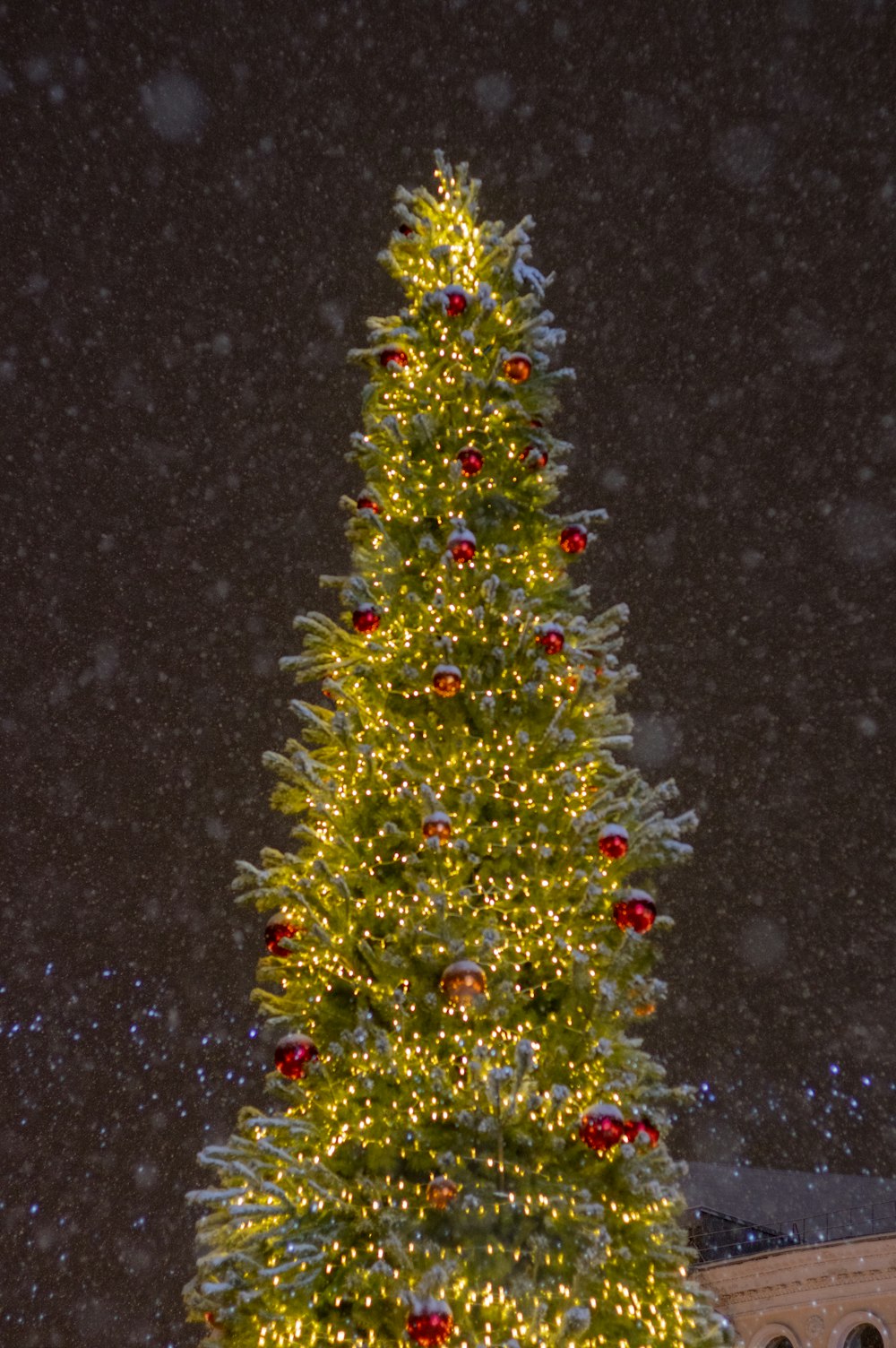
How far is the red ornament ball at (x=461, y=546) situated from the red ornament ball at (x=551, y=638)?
55 cm

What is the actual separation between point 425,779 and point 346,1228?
5.66 feet

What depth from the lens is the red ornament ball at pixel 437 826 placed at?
3.90 meters

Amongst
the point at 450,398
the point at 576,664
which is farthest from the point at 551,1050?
the point at 450,398

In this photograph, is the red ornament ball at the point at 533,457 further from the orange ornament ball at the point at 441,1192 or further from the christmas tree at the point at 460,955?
the orange ornament ball at the point at 441,1192

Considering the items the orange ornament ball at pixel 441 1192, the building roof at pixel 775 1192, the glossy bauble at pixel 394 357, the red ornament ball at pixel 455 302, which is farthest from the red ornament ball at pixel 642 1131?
the building roof at pixel 775 1192

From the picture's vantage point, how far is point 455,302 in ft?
17.7

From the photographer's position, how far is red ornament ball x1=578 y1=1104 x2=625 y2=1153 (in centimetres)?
327

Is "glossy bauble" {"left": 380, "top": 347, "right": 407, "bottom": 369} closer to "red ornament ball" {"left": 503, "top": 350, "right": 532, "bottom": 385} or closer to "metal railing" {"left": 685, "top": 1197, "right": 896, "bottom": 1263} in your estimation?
"red ornament ball" {"left": 503, "top": 350, "right": 532, "bottom": 385}

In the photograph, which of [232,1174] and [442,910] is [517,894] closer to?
[442,910]

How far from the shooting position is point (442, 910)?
374cm

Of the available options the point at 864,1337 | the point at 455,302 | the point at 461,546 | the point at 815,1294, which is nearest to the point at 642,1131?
the point at 461,546

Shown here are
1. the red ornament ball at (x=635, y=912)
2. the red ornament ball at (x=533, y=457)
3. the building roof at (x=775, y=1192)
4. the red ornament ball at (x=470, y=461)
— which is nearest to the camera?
the red ornament ball at (x=635, y=912)

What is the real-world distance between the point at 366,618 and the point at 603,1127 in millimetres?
2426

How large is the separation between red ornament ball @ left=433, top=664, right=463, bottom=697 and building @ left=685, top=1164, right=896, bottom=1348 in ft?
40.5
